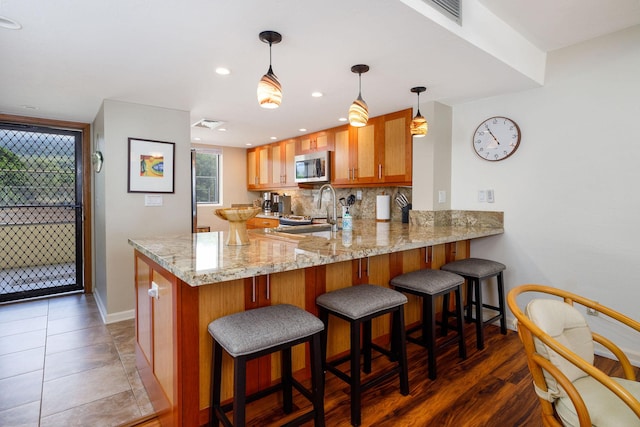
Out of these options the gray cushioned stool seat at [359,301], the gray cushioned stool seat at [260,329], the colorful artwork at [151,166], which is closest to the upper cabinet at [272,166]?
the colorful artwork at [151,166]

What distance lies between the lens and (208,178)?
617 centimetres

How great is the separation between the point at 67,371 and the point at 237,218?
1.73 m

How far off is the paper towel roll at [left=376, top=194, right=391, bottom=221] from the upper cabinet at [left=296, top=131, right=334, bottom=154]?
0.99 m

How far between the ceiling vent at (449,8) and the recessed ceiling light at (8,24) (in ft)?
7.29

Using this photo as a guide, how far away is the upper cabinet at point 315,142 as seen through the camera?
4.43 meters

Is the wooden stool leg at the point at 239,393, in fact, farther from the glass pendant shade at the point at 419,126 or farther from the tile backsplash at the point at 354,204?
the tile backsplash at the point at 354,204

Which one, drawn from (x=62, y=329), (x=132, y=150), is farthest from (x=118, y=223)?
(x=62, y=329)

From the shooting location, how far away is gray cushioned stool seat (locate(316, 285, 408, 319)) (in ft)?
5.76

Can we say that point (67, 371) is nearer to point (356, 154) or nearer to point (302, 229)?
point (302, 229)

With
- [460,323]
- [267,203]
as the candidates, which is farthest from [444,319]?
[267,203]

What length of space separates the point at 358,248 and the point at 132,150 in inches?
105

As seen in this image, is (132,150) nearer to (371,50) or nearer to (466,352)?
(371,50)

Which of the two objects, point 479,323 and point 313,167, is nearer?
point 479,323

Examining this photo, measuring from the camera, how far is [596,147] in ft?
8.11
